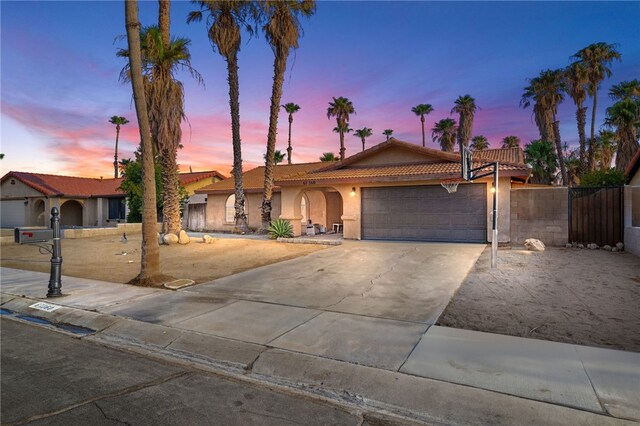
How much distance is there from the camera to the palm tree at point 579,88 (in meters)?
32.8

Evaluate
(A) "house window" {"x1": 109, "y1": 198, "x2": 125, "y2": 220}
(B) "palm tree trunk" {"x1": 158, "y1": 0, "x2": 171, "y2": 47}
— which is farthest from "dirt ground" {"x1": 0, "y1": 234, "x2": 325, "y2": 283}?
(A) "house window" {"x1": 109, "y1": 198, "x2": 125, "y2": 220}

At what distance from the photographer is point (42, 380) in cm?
415

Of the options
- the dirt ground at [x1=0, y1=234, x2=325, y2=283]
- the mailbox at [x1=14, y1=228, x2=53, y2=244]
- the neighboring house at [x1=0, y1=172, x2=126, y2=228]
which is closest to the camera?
the mailbox at [x1=14, y1=228, x2=53, y2=244]

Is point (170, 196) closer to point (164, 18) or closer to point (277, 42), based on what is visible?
point (164, 18)

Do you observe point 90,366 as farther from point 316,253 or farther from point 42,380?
point 316,253

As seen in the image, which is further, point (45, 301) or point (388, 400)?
point (45, 301)

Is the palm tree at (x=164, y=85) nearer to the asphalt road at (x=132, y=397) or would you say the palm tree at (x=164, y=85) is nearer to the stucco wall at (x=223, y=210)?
the stucco wall at (x=223, y=210)

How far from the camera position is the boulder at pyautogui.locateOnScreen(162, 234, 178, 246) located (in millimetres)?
18547

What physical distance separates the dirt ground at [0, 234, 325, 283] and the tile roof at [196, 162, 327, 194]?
5.70 metres

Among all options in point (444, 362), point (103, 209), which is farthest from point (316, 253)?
point (103, 209)

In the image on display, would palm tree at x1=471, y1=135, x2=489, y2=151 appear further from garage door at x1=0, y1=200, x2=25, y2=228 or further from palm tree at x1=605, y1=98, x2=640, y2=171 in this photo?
garage door at x1=0, y1=200, x2=25, y2=228

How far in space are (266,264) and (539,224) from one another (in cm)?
1120

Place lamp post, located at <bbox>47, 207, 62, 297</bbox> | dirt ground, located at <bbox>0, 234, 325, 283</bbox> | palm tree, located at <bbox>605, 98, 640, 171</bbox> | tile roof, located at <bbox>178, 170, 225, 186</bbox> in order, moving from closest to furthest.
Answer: lamp post, located at <bbox>47, 207, 62, 297</bbox>, dirt ground, located at <bbox>0, 234, 325, 283</bbox>, tile roof, located at <bbox>178, 170, 225, 186</bbox>, palm tree, located at <bbox>605, 98, 640, 171</bbox>

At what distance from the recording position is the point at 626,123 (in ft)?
101
